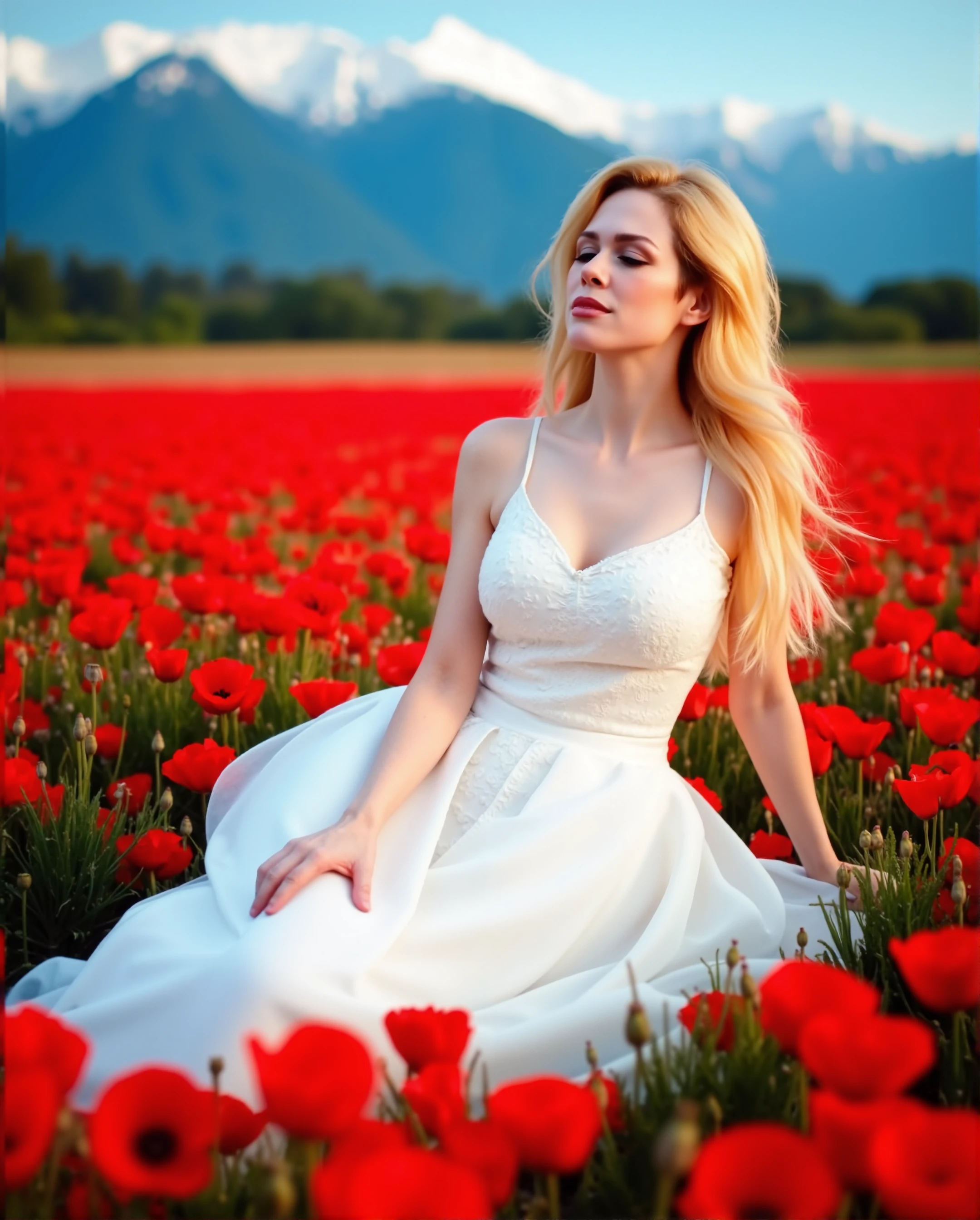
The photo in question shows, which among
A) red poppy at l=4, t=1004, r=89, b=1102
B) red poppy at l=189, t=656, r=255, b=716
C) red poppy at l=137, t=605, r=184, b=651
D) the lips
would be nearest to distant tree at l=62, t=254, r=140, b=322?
red poppy at l=137, t=605, r=184, b=651

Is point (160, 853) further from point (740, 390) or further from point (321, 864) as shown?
point (740, 390)

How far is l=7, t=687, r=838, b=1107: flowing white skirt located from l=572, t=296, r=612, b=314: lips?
2.75 feet

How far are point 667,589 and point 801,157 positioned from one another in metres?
212

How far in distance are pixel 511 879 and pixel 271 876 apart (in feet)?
1.49

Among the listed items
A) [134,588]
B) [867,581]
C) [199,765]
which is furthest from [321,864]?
[867,581]

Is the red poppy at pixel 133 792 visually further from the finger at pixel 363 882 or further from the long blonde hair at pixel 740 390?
the long blonde hair at pixel 740 390

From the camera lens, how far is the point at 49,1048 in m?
1.33

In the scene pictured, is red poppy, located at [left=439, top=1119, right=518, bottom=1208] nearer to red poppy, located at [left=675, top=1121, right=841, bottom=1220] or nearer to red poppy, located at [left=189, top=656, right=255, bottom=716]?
red poppy, located at [left=675, top=1121, right=841, bottom=1220]

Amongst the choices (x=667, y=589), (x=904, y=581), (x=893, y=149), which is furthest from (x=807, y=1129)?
(x=893, y=149)

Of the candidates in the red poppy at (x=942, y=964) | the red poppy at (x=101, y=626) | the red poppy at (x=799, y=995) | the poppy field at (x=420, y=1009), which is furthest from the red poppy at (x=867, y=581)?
the red poppy at (x=799, y=995)

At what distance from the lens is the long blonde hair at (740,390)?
272cm

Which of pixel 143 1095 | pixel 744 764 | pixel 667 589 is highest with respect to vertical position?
pixel 667 589

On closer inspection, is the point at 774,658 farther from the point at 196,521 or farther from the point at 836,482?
the point at 836,482

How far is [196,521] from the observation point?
16.1 feet
